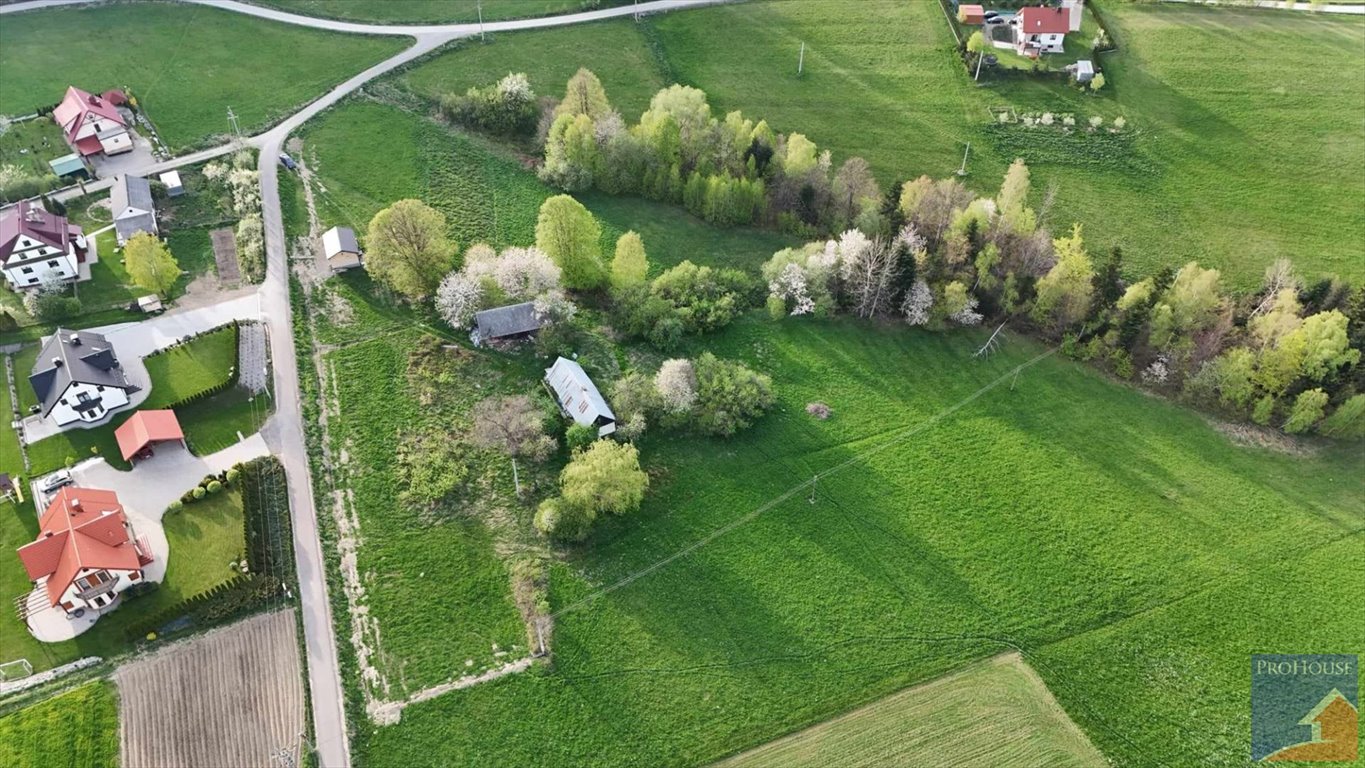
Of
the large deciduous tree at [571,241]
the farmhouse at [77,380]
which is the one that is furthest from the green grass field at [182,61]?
the large deciduous tree at [571,241]

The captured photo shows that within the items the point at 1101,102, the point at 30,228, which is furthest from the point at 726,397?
the point at 1101,102

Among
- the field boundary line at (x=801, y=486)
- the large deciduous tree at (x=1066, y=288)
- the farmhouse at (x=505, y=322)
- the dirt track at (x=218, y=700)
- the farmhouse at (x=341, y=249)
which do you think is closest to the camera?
the dirt track at (x=218, y=700)

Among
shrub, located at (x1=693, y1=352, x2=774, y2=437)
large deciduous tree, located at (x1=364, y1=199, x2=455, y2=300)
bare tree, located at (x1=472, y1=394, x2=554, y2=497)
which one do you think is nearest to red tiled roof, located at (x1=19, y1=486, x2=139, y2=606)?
bare tree, located at (x1=472, y1=394, x2=554, y2=497)

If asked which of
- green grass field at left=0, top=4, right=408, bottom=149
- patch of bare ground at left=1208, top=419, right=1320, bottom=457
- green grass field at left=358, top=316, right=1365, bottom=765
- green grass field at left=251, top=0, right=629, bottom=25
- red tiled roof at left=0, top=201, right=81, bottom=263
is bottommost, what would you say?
green grass field at left=358, top=316, right=1365, bottom=765

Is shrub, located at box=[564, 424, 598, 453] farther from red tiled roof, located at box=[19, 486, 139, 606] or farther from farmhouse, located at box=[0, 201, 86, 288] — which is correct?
farmhouse, located at box=[0, 201, 86, 288]

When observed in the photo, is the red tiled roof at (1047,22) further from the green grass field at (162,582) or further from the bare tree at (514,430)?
the green grass field at (162,582)

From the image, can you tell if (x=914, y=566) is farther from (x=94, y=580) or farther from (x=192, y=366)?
(x=192, y=366)
